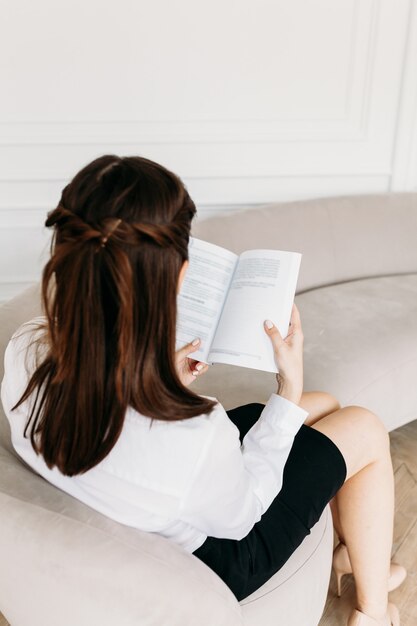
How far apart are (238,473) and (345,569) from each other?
0.69m

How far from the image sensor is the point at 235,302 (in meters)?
1.35

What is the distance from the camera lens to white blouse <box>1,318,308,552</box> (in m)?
0.96

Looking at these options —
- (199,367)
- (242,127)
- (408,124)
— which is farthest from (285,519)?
(408,124)

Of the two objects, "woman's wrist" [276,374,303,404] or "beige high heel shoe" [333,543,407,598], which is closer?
"woman's wrist" [276,374,303,404]

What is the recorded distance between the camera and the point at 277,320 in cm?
129

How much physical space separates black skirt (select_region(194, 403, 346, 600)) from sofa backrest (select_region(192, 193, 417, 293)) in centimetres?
89

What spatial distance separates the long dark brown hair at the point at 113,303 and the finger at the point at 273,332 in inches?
12.5

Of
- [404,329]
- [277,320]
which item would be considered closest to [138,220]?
[277,320]

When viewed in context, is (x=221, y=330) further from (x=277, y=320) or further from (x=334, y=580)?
(x=334, y=580)

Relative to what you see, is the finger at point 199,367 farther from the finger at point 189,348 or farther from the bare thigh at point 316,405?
the bare thigh at point 316,405

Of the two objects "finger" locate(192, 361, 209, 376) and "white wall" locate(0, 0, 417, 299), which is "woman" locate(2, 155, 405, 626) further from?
"white wall" locate(0, 0, 417, 299)

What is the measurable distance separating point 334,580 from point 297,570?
47cm

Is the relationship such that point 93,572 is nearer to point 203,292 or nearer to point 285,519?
point 285,519

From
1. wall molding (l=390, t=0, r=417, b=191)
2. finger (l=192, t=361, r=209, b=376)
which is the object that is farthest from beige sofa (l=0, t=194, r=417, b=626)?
finger (l=192, t=361, r=209, b=376)
